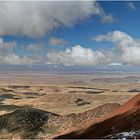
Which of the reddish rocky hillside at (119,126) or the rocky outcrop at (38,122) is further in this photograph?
the rocky outcrop at (38,122)

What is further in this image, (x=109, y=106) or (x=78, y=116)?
(x=109, y=106)

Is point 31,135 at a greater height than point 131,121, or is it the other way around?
point 131,121

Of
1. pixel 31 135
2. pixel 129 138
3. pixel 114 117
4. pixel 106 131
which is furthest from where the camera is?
pixel 31 135

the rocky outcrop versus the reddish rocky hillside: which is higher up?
the reddish rocky hillside

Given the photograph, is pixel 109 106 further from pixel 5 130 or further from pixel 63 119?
pixel 5 130

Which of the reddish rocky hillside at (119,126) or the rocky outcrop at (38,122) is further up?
the reddish rocky hillside at (119,126)

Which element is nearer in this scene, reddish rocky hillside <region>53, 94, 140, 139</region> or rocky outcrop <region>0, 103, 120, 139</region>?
reddish rocky hillside <region>53, 94, 140, 139</region>

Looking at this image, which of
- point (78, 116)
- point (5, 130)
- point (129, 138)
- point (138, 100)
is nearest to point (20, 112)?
point (5, 130)

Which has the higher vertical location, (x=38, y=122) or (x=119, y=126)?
(x=119, y=126)

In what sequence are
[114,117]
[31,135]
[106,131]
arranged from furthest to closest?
1. [31,135]
2. [114,117]
3. [106,131]

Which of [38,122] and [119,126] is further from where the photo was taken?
[38,122]
